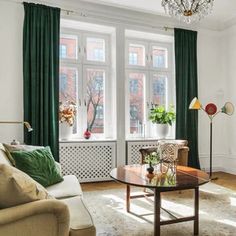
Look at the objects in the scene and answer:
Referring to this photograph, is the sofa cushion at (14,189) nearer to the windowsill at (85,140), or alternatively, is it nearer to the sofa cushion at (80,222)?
the sofa cushion at (80,222)

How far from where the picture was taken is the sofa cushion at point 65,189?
2.30 metres

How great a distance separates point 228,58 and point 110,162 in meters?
3.25

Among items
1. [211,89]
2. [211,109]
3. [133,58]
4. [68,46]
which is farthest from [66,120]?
[211,89]

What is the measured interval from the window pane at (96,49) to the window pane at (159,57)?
1080 millimetres

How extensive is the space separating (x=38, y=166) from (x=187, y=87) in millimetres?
3506

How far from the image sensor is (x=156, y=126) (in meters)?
5.02

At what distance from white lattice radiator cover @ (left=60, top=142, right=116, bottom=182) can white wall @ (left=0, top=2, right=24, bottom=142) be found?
80 centimetres

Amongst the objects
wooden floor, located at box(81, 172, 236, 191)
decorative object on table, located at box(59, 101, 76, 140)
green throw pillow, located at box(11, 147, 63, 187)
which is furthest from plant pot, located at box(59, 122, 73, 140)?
green throw pillow, located at box(11, 147, 63, 187)

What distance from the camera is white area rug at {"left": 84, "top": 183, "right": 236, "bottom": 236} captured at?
258 centimetres

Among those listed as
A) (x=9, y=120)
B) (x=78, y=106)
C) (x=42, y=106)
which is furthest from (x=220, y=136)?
(x=9, y=120)

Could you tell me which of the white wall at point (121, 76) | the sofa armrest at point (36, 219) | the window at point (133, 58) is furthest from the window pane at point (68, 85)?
the sofa armrest at point (36, 219)

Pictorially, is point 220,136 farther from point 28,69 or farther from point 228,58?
point 28,69

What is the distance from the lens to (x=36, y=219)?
5.05ft

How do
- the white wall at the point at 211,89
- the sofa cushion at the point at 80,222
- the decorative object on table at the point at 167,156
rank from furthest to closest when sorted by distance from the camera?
the white wall at the point at 211,89
the decorative object on table at the point at 167,156
the sofa cushion at the point at 80,222
